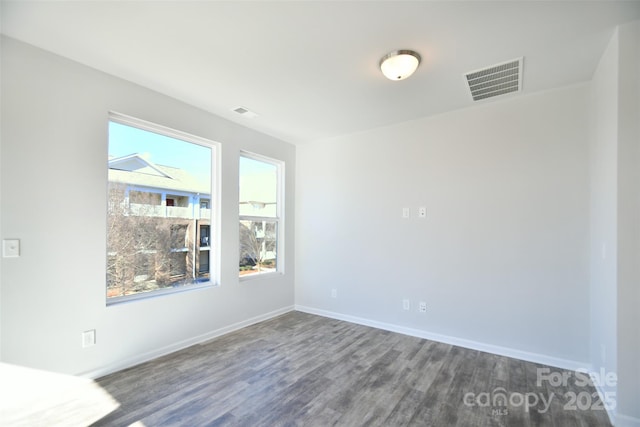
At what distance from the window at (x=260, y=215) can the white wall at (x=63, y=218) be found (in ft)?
3.69

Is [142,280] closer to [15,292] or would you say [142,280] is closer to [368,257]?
[15,292]

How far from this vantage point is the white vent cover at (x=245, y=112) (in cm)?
331

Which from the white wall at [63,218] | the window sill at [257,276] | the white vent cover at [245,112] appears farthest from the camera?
the window sill at [257,276]

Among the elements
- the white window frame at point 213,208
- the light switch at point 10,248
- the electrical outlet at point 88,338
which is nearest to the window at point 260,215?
the white window frame at point 213,208

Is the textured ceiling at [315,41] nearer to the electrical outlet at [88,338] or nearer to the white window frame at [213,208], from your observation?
the white window frame at [213,208]

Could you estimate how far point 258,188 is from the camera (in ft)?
13.8

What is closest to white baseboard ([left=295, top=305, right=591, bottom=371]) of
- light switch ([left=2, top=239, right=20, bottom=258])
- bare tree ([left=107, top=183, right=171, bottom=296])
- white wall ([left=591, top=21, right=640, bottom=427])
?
white wall ([left=591, top=21, right=640, bottom=427])

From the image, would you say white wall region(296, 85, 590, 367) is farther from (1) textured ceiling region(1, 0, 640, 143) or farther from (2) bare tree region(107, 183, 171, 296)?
(2) bare tree region(107, 183, 171, 296)

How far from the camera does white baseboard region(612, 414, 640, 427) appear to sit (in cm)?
182

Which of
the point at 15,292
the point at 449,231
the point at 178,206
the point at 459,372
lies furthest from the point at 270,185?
the point at 459,372

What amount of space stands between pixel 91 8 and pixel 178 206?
6.02 feet

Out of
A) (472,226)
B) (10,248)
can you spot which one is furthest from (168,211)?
(472,226)

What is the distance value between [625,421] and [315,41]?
326 centimetres

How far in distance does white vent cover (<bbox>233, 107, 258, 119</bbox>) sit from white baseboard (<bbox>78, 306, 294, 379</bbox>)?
102 inches
